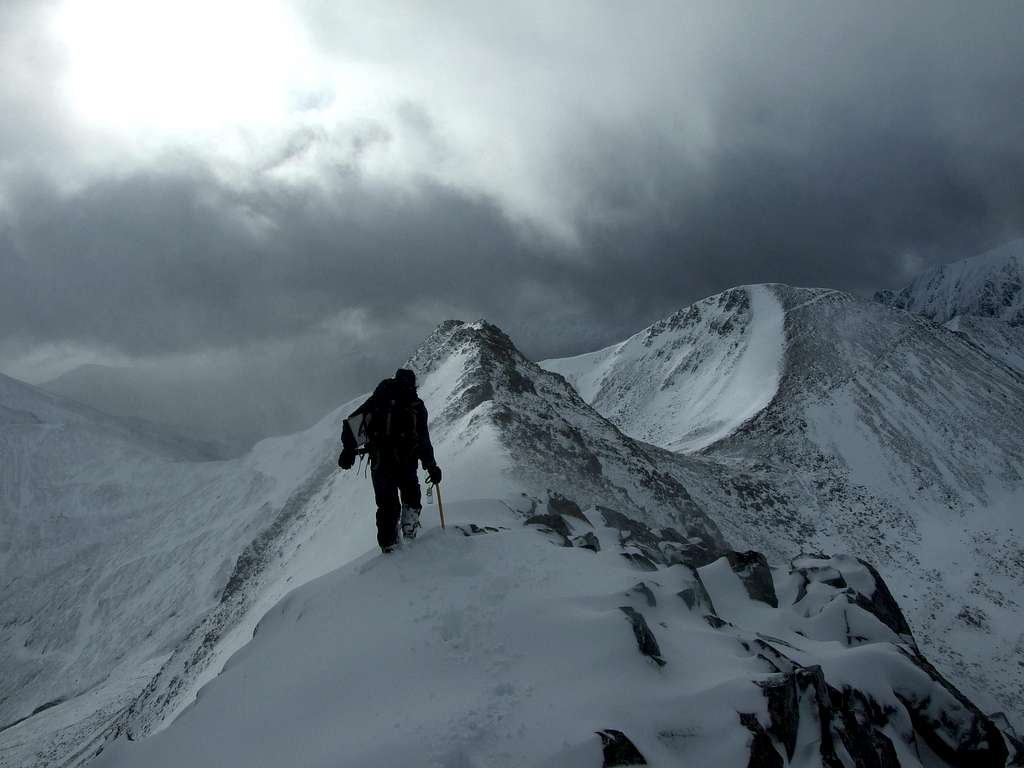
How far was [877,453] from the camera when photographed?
6016cm

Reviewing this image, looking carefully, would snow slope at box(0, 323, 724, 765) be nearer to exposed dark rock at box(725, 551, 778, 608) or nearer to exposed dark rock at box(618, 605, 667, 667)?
exposed dark rock at box(725, 551, 778, 608)

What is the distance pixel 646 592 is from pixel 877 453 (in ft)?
199

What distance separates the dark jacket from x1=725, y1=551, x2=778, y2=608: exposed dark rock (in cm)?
1160

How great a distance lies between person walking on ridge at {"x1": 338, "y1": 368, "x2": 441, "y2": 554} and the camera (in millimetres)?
11297

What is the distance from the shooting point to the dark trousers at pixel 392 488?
1127cm

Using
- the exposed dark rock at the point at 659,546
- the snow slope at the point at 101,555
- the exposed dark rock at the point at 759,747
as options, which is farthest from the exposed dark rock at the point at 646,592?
the snow slope at the point at 101,555

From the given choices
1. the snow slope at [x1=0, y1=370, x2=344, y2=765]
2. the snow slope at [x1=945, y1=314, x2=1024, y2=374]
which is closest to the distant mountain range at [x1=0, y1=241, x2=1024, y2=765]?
the snow slope at [x1=0, y1=370, x2=344, y2=765]

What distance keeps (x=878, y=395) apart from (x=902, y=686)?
6772cm

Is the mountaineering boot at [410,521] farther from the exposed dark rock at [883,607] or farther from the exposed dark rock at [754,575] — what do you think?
the exposed dark rock at [883,607]

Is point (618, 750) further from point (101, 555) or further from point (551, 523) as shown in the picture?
point (101, 555)

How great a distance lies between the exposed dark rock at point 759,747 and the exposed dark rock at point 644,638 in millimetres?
1276

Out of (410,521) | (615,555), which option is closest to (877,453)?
(615,555)

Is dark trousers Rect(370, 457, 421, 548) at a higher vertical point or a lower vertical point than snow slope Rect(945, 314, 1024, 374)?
lower

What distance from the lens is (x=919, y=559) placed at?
46.0 meters
